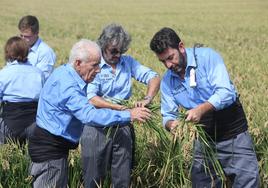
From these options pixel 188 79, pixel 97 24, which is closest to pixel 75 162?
pixel 188 79

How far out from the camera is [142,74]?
17.9 feet

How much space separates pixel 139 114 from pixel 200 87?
23.9 inches

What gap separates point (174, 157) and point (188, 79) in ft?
2.24

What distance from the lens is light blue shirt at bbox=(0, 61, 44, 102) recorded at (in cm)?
586

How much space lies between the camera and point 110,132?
195 inches

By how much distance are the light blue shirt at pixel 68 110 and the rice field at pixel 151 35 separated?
583 mm

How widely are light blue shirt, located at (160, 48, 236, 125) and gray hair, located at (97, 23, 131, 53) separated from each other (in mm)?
504

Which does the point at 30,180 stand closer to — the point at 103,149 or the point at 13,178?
the point at 13,178

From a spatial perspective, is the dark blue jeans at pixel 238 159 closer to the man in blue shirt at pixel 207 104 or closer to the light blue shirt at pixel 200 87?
the man in blue shirt at pixel 207 104

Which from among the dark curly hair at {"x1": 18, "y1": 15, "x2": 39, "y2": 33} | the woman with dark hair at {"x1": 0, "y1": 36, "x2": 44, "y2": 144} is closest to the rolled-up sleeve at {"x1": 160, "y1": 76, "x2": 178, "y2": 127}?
the woman with dark hair at {"x1": 0, "y1": 36, "x2": 44, "y2": 144}

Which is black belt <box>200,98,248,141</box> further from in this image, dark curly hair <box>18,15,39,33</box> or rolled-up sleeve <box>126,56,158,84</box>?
dark curly hair <box>18,15,39,33</box>

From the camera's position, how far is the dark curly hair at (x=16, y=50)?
5828 millimetres

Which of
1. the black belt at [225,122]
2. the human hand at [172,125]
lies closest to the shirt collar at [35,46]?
the human hand at [172,125]

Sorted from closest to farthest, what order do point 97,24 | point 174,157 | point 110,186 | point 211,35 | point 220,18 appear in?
1. point 174,157
2. point 110,186
3. point 211,35
4. point 97,24
5. point 220,18
